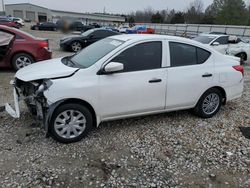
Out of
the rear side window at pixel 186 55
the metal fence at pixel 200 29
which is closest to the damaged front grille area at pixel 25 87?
the rear side window at pixel 186 55

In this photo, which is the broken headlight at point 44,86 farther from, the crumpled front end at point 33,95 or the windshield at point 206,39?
the windshield at point 206,39

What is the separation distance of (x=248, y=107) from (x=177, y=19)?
59.3 m

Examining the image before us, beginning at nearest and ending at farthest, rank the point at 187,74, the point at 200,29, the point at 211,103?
the point at 187,74 < the point at 211,103 < the point at 200,29

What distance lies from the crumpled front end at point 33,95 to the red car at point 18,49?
141 inches

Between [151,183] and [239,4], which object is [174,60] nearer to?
[151,183]

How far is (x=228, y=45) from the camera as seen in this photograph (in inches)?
440

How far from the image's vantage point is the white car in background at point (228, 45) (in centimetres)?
1095

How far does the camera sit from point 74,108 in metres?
3.41

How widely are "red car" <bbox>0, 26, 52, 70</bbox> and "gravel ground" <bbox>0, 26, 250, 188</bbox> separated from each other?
3.18m

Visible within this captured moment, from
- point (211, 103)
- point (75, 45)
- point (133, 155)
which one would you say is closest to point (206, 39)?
point (75, 45)

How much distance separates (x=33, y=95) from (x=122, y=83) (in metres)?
1.31

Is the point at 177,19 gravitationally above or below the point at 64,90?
above

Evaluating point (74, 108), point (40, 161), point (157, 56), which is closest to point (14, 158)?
point (40, 161)

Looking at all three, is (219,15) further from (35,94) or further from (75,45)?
(35,94)
